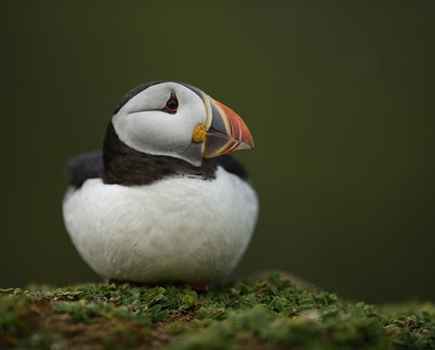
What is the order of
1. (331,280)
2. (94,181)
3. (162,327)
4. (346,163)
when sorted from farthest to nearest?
(346,163)
(331,280)
(94,181)
(162,327)

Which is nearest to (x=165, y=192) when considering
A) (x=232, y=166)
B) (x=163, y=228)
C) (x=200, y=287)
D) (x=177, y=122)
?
(x=163, y=228)

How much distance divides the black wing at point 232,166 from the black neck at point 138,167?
34 cm

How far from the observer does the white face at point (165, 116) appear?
122 inches

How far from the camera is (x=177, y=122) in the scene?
309cm

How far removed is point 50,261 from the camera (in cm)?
793

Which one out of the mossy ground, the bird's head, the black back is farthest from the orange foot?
the bird's head

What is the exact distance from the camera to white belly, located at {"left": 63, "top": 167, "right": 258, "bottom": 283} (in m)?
3.08

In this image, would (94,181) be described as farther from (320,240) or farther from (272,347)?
(320,240)

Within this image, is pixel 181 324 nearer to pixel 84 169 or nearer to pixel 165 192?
pixel 165 192

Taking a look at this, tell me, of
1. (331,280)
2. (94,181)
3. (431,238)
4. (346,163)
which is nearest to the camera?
(94,181)

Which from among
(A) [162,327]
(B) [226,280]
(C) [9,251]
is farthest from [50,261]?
(A) [162,327]

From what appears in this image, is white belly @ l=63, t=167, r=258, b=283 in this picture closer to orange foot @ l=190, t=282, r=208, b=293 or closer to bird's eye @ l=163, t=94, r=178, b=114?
orange foot @ l=190, t=282, r=208, b=293

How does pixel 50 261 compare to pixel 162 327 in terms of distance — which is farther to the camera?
pixel 50 261

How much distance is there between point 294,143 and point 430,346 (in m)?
6.19
